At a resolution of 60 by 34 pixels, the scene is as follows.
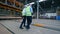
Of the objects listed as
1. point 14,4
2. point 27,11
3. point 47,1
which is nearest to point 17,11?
point 14,4

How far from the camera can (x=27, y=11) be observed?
33.0 feet

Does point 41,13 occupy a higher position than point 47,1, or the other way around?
point 47,1

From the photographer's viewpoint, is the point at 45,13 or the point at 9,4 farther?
the point at 45,13

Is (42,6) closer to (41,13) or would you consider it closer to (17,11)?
(41,13)

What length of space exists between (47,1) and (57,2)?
3.56 m

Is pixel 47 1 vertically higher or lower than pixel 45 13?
higher

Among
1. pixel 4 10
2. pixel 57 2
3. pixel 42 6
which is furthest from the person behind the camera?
pixel 42 6

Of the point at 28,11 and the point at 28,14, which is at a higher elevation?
the point at 28,11

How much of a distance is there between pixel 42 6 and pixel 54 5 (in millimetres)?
5049

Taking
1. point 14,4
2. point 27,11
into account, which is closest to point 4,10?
point 14,4

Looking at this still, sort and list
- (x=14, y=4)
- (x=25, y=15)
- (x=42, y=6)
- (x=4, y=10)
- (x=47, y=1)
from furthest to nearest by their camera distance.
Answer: (x=42, y=6) < (x=47, y=1) < (x=14, y=4) < (x=4, y=10) < (x=25, y=15)

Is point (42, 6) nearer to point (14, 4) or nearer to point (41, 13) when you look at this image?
point (41, 13)

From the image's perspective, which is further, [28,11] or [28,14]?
[28,11]

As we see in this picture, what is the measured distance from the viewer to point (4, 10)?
111 ft
